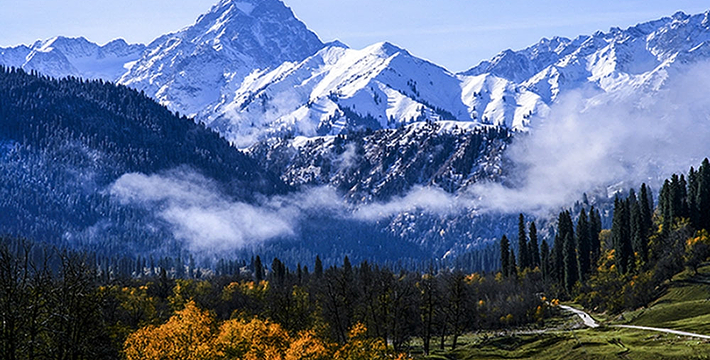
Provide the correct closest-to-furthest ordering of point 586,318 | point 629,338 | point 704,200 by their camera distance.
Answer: point 629,338
point 586,318
point 704,200

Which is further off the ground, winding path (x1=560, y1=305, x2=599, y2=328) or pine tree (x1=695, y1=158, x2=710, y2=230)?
pine tree (x1=695, y1=158, x2=710, y2=230)

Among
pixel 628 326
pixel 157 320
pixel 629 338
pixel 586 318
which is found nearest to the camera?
pixel 629 338

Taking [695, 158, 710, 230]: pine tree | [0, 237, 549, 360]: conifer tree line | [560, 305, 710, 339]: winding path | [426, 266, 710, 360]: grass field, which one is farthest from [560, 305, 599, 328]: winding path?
[695, 158, 710, 230]: pine tree

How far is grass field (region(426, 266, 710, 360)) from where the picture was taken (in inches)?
4153

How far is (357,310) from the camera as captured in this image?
16025cm

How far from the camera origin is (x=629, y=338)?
390ft

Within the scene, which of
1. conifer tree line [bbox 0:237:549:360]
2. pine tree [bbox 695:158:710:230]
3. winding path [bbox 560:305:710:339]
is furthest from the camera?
pine tree [bbox 695:158:710:230]

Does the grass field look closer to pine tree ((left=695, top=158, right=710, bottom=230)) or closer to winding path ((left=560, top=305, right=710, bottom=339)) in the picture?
winding path ((left=560, top=305, right=710, bottom=339))

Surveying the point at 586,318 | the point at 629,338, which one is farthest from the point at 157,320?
the point at 586,318

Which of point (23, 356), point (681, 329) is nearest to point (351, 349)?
point (23, 356)

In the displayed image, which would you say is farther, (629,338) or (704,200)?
(704,200)

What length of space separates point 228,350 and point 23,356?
31555 mm

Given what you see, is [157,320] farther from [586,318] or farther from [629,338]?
[586,318]

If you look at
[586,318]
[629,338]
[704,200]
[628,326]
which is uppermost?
[704,200]
